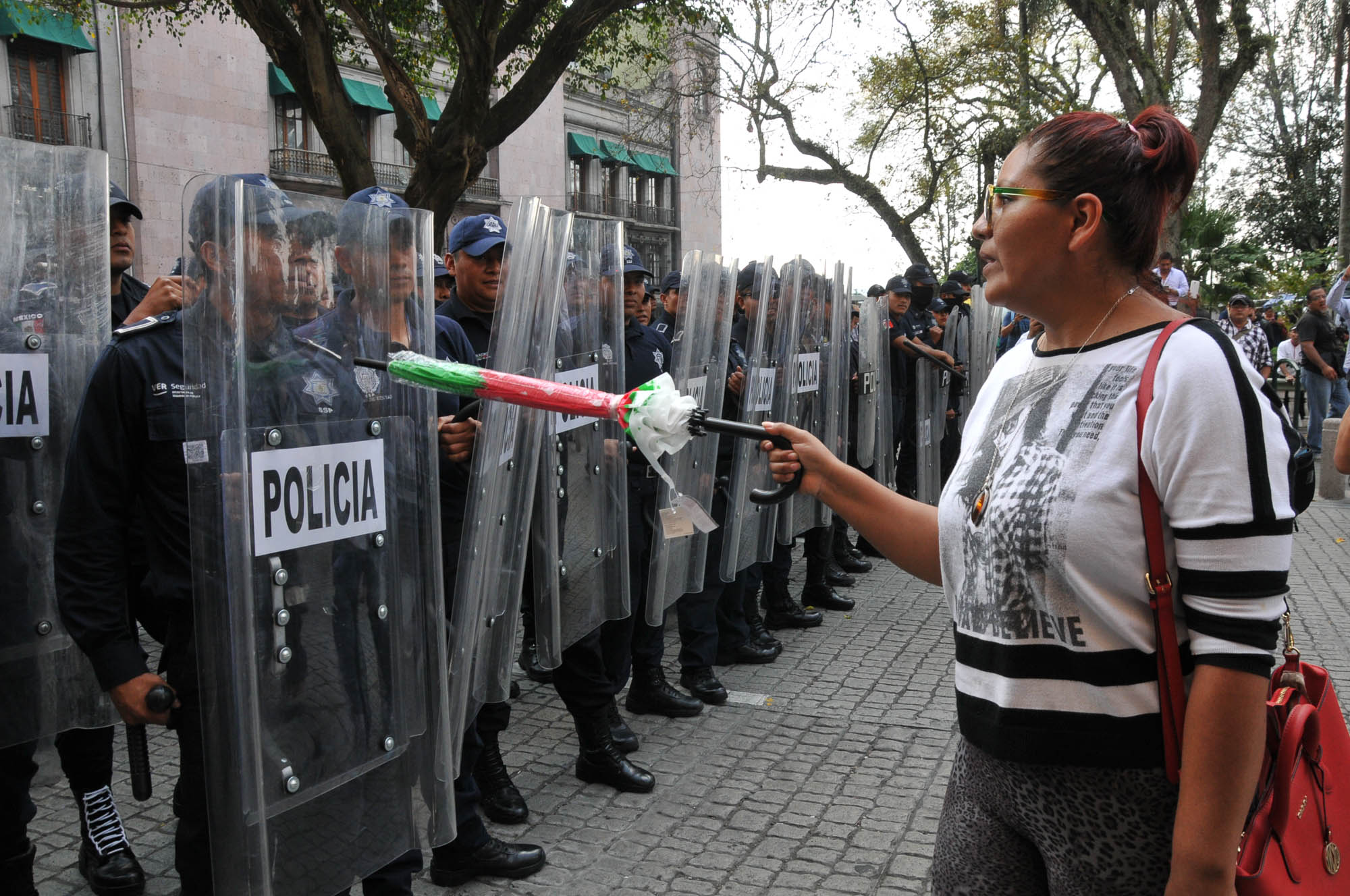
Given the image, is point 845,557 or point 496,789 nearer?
point 496,789

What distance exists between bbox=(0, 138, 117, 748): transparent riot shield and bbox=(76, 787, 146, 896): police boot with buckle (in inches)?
13.5

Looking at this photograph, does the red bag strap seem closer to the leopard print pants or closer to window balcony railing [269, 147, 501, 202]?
the leopard print pants

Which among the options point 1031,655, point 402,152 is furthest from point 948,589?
point 402,152

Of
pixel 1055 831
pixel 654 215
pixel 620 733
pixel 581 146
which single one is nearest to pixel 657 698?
pixel 620 733

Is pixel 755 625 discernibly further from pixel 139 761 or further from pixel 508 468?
pixel 139 761

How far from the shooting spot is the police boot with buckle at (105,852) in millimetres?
3342

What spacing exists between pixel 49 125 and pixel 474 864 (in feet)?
71.3

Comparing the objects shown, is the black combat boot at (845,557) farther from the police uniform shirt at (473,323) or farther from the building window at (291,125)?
the building window at (291,125)

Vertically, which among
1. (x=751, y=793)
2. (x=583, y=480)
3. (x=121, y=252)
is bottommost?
(x=751, y=793)

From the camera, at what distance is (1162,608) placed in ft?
4.84

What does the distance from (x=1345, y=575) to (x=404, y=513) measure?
7240 millimetres

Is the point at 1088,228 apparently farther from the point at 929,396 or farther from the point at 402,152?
the point at 402,152

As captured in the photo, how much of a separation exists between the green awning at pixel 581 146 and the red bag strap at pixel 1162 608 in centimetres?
3434

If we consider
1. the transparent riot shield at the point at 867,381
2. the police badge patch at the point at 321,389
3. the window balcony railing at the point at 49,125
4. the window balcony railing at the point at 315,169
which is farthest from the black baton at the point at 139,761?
the window balcony railing at the point at 315,169
